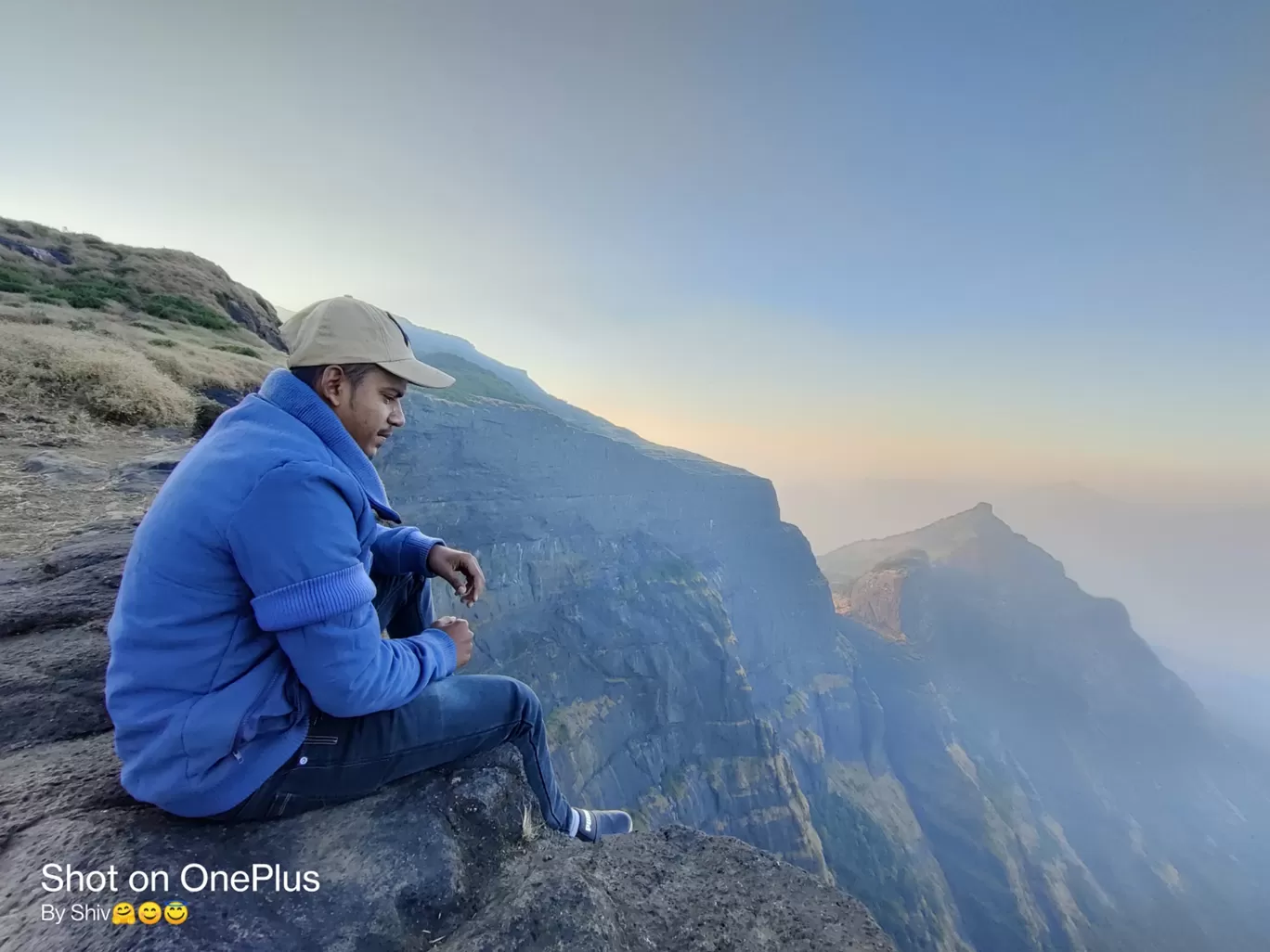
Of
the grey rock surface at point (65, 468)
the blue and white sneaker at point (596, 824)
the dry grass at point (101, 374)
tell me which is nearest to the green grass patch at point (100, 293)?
the dry grass at point (101, 374)

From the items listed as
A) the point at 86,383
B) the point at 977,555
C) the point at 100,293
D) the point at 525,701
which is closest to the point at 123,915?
the point at 525,701

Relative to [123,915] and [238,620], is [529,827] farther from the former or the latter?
[238,620]

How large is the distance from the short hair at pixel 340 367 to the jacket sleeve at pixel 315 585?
2.15 feet

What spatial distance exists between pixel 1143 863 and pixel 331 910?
94.6 metres

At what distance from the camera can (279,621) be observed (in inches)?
72.7

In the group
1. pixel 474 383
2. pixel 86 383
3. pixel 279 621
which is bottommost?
pixel 86 383

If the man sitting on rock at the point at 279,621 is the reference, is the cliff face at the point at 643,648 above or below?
below

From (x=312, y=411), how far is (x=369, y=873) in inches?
75.6

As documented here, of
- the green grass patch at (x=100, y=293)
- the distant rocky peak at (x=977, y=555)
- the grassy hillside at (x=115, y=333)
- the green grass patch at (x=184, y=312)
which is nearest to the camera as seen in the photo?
the grassy hillside at (x=115, y=333)

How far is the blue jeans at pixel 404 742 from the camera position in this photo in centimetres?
228

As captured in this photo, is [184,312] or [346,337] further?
[184,312]

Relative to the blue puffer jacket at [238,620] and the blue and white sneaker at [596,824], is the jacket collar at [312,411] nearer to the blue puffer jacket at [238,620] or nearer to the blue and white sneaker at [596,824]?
the blue puffer jacket at [238,620]

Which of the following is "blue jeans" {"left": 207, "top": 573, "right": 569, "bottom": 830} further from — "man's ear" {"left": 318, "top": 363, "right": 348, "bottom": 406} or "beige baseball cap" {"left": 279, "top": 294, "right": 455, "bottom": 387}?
"beige baseball cap" {"left": 279, "top": 294, "right": 455, "bottom": 387}

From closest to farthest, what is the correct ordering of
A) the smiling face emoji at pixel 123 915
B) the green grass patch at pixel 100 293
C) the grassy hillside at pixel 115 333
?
the smiling face emoji at pixel 123 915 → the grassy hillside at pixel 115 333 → the green grass patch at pixel 100 293
